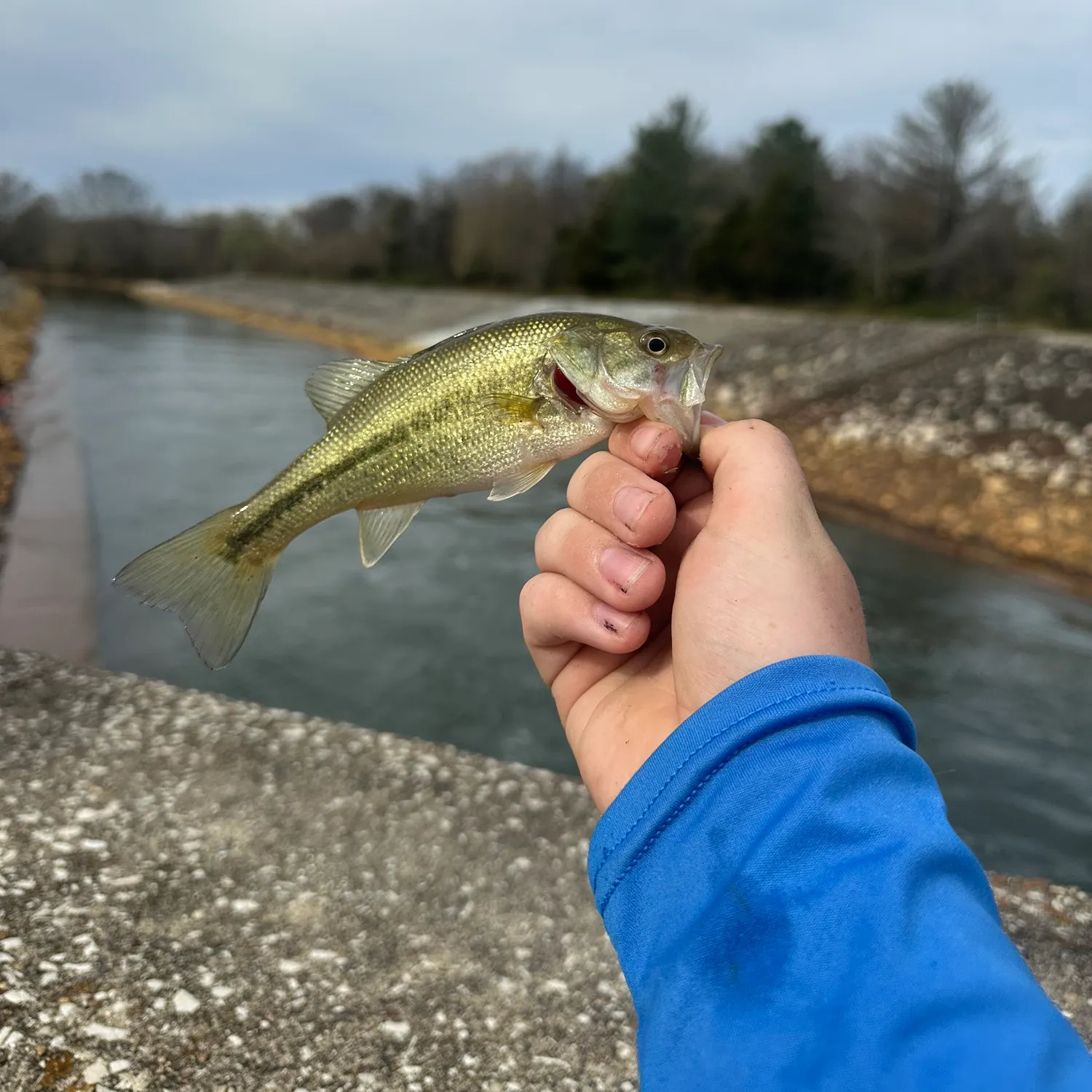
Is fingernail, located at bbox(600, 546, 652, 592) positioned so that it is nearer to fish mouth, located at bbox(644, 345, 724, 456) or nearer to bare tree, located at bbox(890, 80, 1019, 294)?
fish mouth, located at bbox(644, 345, 724, 456)

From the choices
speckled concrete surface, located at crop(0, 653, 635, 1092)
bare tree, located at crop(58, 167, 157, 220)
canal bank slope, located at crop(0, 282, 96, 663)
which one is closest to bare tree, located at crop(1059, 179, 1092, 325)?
canal bank slope, located at crop(0, 282, 96, 663)

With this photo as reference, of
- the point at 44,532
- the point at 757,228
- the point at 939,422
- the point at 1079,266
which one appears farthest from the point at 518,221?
the point at 44,532

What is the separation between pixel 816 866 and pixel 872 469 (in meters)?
15.6

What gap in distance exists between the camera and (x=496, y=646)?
9242 millimetres

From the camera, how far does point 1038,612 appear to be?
10977 mm

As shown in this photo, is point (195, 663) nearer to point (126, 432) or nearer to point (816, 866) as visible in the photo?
point (816, 866)

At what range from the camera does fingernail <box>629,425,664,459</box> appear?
8.43 feet

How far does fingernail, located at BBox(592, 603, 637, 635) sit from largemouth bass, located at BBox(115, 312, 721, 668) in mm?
454

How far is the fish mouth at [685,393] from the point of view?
257 centimetres

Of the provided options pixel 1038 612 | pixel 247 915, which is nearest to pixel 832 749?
pixel 247 915

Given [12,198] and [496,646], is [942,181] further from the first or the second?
[12,198]

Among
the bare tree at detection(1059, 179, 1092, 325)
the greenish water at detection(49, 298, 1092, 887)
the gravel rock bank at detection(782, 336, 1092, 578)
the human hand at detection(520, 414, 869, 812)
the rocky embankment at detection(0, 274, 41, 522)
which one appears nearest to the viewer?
the human hand at detection(520, 414, 869, 812)

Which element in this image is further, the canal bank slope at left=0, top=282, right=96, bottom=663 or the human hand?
the canal bank slope at left=0, top=282, right=96, bottom=663

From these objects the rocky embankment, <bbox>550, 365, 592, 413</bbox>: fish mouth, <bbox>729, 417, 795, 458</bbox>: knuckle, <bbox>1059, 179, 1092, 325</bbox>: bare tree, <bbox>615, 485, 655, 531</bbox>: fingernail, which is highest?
<bbox>1059, 179, 1092, 325</bbox>: bare tree
